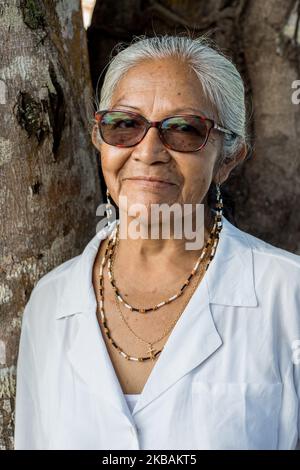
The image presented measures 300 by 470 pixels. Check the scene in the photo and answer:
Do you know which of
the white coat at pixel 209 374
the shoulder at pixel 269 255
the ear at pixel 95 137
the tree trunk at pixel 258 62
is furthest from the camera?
the tree trunk at pixel 258 62

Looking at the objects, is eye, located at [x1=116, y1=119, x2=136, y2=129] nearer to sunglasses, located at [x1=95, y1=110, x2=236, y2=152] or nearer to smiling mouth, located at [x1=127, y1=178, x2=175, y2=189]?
sunglasses, located at [x1=95, y1=110, x2=236, y2=152]

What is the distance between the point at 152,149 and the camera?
2215mm

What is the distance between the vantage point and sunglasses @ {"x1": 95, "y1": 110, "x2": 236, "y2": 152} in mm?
2209

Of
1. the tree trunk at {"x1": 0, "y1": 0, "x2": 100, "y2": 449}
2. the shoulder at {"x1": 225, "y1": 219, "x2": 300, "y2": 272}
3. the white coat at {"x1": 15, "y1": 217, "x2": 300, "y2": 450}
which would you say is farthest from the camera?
the tree trunk at {"x1": 0, "y1": 0, "x2": 100, "y2": 449}

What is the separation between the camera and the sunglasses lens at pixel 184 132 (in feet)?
7.23

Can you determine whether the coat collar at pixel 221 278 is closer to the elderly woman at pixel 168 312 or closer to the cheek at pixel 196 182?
the elderly woman at pixel 168 312

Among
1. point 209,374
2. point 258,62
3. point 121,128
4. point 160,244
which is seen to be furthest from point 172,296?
point 258,62

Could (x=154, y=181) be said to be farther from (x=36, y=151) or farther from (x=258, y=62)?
(x=258, y=62)

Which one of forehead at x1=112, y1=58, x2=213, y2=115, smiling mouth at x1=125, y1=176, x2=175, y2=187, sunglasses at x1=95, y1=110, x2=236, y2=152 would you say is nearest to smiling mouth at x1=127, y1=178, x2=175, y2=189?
smiling mouth at x1=125, y1=176, x2=175, y2=187

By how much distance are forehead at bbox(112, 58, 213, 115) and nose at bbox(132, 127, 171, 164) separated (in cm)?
10

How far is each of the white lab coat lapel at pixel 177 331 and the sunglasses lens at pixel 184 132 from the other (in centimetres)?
37

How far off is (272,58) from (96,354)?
4.92ft

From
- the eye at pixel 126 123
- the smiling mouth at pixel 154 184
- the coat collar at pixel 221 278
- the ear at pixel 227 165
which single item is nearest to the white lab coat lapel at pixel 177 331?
the coat collar at pixel 221 278
